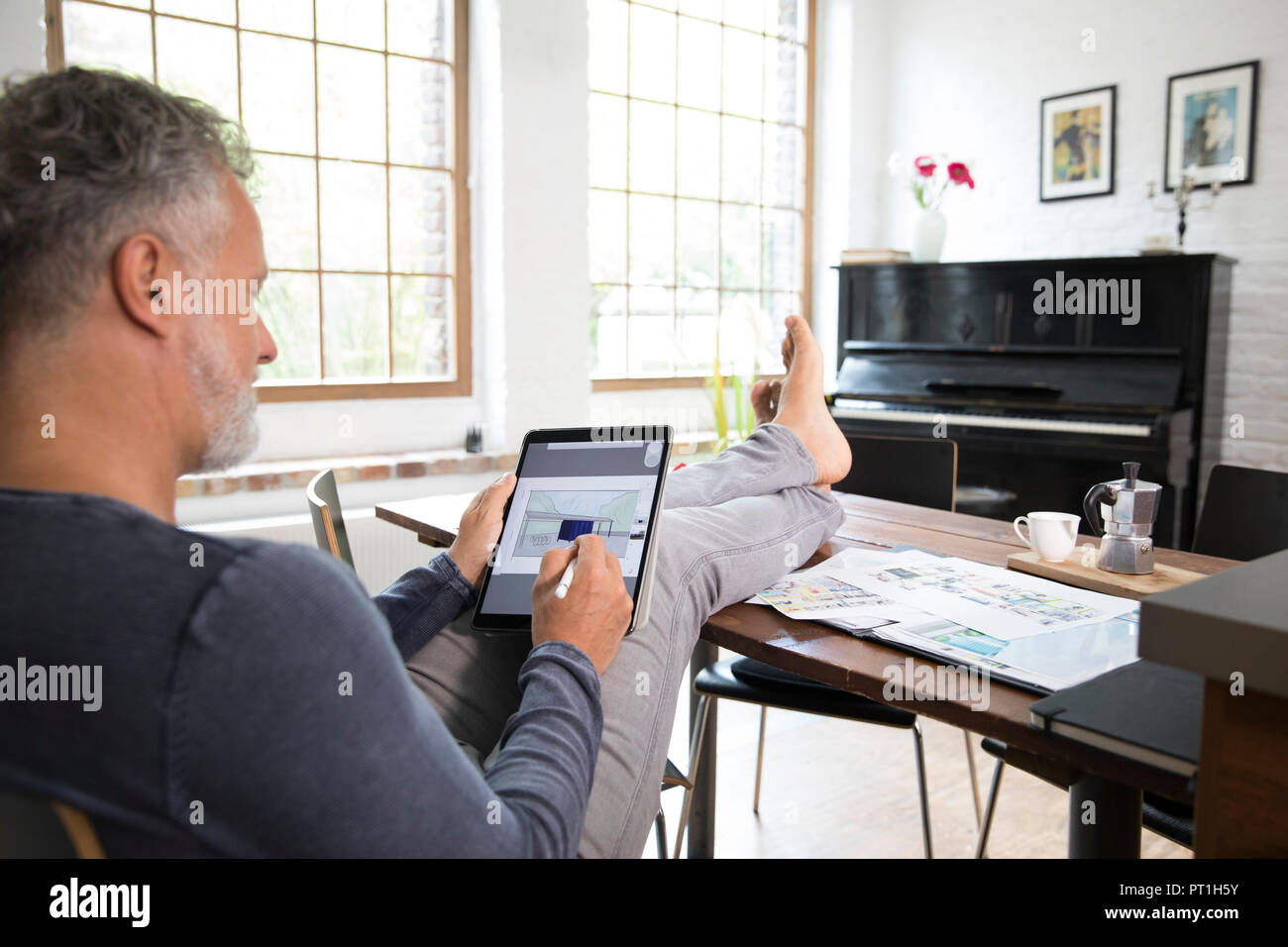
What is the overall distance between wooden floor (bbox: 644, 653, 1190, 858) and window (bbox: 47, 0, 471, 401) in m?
2.11

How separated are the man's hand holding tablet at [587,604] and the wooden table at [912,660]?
0.76 feet

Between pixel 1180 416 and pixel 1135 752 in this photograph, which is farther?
pixel 1180 416

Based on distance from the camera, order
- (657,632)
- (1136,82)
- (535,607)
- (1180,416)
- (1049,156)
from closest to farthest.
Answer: (535,607) → (657,632) → (1180,416) → (1136,82) → (1049,156)

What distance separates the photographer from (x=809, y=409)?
178cm

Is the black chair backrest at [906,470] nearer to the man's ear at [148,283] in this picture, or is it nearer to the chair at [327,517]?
the chair at [327,517]

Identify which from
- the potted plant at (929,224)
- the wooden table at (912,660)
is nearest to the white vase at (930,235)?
the potted plant at (929,224)

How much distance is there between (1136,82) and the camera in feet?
14.5

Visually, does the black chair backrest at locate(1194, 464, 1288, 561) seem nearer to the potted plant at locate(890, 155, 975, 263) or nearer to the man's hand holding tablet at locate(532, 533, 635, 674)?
the man's hand holding tablet at locate(532, 533, 635, 674)

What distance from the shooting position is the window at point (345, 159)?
12.0ft

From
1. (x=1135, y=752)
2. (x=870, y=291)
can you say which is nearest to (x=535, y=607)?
(x=1135, y=752)

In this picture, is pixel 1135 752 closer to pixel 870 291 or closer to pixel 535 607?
pixel 535 607

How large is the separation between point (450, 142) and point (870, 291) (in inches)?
81.0

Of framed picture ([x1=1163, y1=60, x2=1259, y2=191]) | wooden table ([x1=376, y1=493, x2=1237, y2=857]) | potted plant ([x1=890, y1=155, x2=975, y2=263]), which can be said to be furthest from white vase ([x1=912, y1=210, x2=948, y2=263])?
wooden table ([x1=376, y1=493, x2=1237, y2=857])

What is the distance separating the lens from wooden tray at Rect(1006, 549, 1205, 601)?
138 cm
